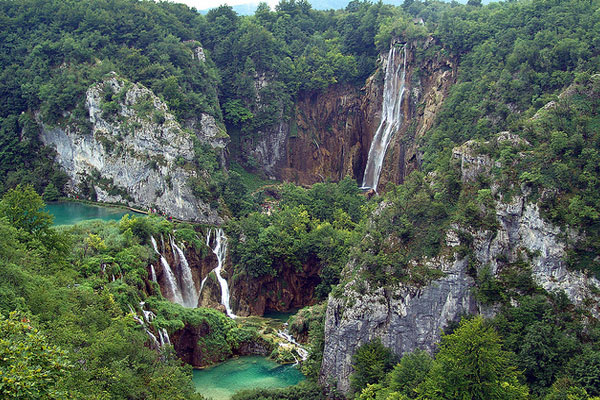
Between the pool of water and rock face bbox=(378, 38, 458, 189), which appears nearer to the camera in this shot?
the pool of water

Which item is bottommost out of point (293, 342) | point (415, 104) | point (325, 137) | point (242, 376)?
point (242, 376)

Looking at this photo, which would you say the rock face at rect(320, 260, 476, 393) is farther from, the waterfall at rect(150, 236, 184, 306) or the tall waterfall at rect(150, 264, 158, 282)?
the waterfall at rect(150, 236, 184, 306)

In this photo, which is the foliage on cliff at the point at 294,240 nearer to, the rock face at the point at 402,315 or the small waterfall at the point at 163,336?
the rock face at the point at 402,315

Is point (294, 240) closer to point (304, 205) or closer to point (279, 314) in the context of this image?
point (279, 314)

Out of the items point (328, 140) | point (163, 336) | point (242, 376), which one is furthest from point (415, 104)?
point (163, 336)

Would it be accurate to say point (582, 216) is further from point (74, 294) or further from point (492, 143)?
point (74, 294)

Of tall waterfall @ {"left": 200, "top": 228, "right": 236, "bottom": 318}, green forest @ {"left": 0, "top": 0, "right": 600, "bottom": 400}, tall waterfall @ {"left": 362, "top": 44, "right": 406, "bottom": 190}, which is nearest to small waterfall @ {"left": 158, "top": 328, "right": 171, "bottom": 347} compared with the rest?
green forest @ {"left": 0, "top": 0, "right": 600, "bottom": 400}
